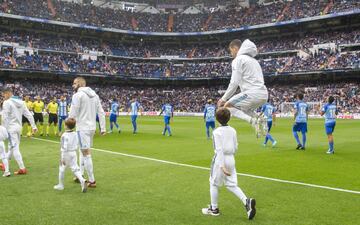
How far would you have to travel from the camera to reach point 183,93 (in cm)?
7294

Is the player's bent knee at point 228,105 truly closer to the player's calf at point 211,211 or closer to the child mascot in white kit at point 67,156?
the player's calf at point 211,211

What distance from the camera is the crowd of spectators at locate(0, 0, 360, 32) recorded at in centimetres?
6397

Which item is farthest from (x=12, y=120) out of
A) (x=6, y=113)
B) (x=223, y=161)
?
(x=223, y=161)

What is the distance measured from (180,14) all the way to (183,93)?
19.4 m

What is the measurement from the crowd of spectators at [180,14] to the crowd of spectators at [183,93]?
11825 mm

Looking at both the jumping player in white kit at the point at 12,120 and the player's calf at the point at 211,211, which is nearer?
the player's calf at the point at 211,211

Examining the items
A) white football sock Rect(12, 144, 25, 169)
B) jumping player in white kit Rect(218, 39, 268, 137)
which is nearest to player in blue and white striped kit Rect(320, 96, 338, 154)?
jumping player in white kit Rect(218, 39, 268, 137)

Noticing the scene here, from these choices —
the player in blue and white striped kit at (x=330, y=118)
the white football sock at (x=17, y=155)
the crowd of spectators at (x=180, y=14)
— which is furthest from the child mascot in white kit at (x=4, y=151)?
the crowd of spectators at (x=180, y=14)

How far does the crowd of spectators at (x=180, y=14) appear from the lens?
63969mm

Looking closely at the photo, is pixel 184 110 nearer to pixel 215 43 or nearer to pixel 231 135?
pixel 215 43

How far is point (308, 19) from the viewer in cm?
6234

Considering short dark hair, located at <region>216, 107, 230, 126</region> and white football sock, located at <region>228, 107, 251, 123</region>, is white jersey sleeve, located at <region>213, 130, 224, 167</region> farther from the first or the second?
white football sock, located at <region>228, 107, 251, 123</region>

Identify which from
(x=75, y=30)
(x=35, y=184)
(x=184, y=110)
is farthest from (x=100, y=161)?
(x=75, y=30)

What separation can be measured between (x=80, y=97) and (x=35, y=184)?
2.30m
